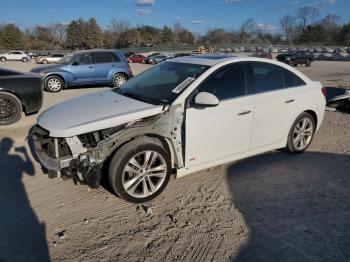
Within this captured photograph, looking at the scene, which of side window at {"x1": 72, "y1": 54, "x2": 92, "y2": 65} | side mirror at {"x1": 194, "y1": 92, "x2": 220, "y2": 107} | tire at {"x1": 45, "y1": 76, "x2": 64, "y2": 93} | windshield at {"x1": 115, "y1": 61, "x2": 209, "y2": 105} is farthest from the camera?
side window at {"x1": 72, "y1": 54, "x2": 92, "y2": 65}

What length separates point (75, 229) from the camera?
3652 mm

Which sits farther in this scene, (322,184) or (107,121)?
(322,184)

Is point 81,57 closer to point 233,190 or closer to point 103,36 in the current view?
point 233,190

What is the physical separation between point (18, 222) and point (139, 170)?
1401mm

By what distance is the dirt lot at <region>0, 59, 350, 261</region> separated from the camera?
10.8 feet

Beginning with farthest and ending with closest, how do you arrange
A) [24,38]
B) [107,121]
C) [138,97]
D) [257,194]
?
[24,38] < [138,97] < [257,194] < [107,121]

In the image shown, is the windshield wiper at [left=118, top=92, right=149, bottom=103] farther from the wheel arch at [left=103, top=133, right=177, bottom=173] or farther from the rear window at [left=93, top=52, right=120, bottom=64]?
the rear window at [left=93, top=52, right=120, bottom=64]

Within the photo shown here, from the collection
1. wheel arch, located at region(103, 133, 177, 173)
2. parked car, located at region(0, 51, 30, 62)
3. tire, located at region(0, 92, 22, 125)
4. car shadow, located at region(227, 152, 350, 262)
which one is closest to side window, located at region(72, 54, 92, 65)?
tire, located at region(0, 92, 22, 125)

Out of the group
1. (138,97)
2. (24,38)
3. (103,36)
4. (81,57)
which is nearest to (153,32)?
(103,36)

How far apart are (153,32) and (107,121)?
105728mm

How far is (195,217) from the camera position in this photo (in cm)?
389

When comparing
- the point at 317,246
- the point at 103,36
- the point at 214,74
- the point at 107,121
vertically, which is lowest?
the point at 317,246

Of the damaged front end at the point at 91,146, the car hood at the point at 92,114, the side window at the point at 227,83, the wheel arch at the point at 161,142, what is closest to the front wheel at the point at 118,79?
the car hood at the point at 92,114

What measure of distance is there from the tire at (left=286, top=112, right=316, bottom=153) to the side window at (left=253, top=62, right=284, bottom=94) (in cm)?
71
